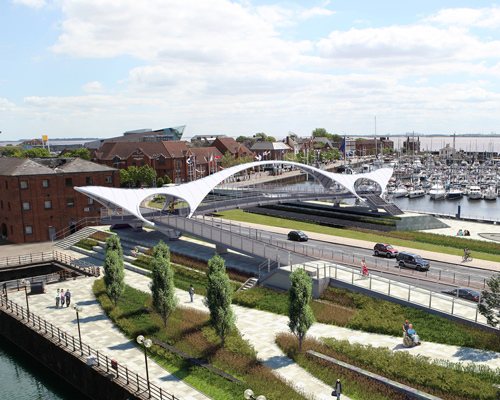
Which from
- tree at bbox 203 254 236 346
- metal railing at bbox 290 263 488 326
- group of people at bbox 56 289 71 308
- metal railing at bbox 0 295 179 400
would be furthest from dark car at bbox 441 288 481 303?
group of people at bbox 56 289 71 308

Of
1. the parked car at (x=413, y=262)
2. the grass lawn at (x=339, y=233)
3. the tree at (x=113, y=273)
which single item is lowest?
the grass lawn at (x=339, y=233)

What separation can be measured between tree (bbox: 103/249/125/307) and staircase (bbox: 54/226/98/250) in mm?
23217

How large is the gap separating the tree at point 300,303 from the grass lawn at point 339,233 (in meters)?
26.5

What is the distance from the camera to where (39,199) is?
5562 cm

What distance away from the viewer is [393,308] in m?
28.0

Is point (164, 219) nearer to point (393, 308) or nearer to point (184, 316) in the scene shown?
point (184, 316)

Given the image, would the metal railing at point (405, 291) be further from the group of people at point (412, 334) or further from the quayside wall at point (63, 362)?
the quayside wall at point (63, 362)

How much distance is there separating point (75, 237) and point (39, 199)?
685 centimetres

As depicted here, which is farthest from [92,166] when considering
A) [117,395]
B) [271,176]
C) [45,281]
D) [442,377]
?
[271,176]

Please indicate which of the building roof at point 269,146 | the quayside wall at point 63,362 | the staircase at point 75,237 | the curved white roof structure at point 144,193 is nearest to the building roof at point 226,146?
the building roof at point 269,146

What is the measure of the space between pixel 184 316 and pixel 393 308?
13.1 metres

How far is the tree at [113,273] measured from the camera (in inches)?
1222

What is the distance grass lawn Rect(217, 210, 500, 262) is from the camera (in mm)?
45719

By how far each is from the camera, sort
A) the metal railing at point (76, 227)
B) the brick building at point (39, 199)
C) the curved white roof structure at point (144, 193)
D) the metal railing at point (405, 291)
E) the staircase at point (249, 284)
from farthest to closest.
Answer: the metal railing at point (76, 227) → the brick building at point (39, 199) → the curved white roof structure at point (144, 193) → the staircase at point (249, 284) → the metal railing at point (405, 291)
